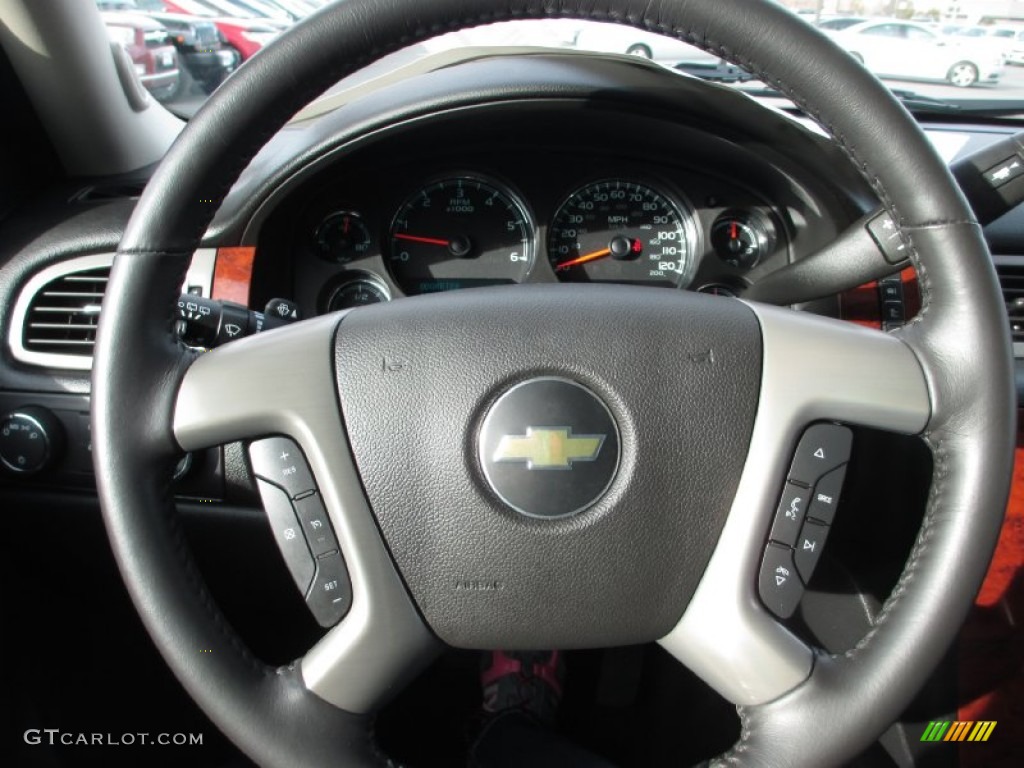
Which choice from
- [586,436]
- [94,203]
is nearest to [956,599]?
[586,436]

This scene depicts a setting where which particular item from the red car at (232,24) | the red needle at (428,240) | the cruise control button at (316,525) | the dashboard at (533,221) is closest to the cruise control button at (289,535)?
the cruise control button at (316,525)

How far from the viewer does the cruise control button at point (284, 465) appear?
1052mm

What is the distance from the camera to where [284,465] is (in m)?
1.05

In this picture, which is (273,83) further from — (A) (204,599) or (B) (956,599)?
(B) (956,599)

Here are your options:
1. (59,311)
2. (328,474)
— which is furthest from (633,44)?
(328,474)

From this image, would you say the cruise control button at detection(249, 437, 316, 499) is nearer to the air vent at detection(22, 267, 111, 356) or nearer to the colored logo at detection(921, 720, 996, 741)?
the air vent at detection(22, 267, 111, 356)

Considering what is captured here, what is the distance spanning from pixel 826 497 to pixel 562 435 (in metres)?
0.29

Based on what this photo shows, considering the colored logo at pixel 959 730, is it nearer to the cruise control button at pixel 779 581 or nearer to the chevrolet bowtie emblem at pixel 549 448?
the cruise control button at pixel 779 581

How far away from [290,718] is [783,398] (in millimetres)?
604

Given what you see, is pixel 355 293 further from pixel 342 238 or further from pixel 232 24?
pixel 232 24

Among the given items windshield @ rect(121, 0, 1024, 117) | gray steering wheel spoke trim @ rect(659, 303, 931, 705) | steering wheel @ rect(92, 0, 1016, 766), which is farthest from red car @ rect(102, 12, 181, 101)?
gray steering wheel spoke trim @ rect(659, 303, 931, 705)

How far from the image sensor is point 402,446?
3.45 feet

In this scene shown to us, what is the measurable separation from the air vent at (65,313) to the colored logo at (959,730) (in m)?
1.72

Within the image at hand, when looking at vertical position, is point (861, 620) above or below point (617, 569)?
below
